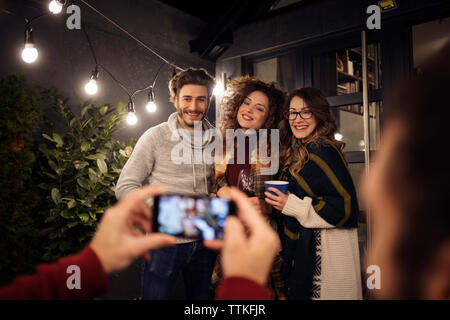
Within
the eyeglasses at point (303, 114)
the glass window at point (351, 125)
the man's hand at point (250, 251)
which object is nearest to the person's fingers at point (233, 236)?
the man's hand at point (250, 251)

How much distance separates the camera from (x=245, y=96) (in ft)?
6.30

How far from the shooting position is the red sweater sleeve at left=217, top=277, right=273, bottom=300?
0.53 metres

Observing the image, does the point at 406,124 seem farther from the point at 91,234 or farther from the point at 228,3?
the point at 228,3

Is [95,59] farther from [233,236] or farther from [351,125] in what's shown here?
[233,236]

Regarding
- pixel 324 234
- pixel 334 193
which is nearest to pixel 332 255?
pixel 324 234

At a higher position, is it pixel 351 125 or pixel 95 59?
pixel 95 59

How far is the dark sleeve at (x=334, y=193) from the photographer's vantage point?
1.51m

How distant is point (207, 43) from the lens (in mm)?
3939

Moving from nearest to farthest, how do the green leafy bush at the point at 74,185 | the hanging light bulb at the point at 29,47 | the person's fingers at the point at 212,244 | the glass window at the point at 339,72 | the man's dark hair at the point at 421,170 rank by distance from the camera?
the man's dark hair at the point at 421,170 < the person's fingers at the point at 212,244 < the hanging light bulb at the point at 29,47 < the green leafy bush at the point at 74,185 < the glass window at the point at 339,72

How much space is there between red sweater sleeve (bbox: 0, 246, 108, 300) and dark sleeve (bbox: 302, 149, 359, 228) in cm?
115

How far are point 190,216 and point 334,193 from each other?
0.95m

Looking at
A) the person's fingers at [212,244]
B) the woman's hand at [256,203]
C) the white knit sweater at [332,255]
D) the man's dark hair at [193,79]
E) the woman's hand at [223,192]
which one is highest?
the man's dark hair at [193,79]

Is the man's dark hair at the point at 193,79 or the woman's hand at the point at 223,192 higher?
the man's dark hair at the point at 193,79

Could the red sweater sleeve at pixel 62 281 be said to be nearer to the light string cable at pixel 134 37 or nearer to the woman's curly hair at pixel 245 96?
the woman's curly hair at pixel 245 96
